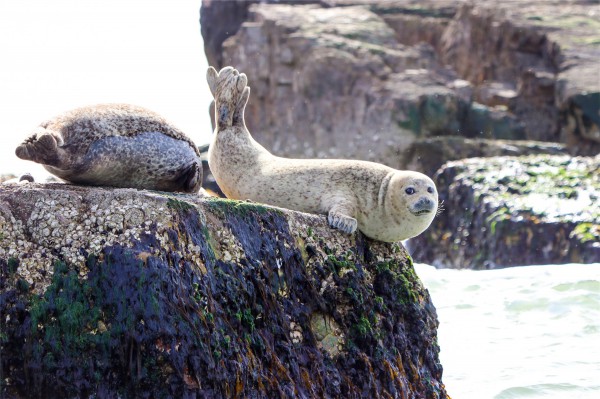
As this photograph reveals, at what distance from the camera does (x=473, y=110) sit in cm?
2884

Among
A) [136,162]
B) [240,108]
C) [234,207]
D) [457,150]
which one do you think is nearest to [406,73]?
[457,150]

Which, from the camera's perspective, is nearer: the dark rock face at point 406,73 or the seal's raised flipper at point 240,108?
the seal's raised flipper at point 240,108

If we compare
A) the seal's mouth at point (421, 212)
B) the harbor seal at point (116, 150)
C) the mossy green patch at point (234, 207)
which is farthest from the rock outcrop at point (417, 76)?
the mossy green patch at point (234, 207)

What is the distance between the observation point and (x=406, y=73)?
30.3 meters

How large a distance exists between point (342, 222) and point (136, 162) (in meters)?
1.19

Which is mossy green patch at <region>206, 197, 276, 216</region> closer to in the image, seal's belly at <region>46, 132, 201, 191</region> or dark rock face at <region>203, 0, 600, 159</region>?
seal's belly at <region>46, 132, 201, 191</region>

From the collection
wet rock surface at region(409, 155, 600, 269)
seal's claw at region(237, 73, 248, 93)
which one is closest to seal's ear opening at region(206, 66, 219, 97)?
seal's claw at region(237, 73, 248, 93)

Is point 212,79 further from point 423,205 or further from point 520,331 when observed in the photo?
point 520,331

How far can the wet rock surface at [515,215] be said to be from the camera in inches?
549

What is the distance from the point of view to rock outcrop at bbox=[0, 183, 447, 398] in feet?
15.9

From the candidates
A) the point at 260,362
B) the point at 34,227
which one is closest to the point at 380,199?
the point at 260,362

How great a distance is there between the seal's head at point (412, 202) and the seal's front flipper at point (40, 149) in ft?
6.80

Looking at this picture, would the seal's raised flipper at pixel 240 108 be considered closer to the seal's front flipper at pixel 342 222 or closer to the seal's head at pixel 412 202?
the seal's head at pixel 412 202

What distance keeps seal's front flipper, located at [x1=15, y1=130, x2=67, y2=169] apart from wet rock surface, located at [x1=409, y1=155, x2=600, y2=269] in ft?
30.1
